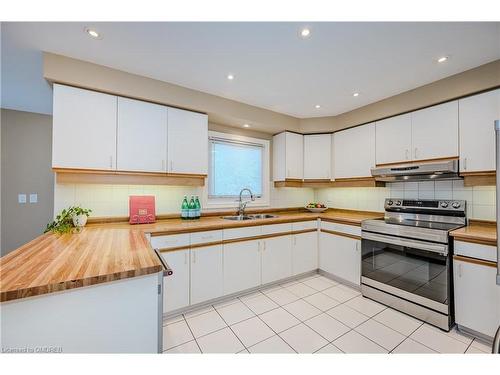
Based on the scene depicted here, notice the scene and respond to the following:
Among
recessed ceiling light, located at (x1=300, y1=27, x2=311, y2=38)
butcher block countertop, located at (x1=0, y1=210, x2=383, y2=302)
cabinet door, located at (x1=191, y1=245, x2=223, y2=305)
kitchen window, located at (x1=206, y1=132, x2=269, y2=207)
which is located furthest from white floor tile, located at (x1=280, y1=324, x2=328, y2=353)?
recessed ceiling light, located at (x1=300, y1=27, x2=311, y2=38)

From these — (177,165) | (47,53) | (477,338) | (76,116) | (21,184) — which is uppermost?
(47,53)

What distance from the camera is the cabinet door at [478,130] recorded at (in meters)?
1.87

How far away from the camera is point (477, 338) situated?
173cm

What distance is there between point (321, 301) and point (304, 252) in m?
0.68

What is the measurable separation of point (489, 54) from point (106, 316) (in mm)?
3192

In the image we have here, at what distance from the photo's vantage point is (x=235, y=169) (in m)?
3.15

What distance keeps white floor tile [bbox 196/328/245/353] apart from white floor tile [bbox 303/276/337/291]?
1302 millimetres

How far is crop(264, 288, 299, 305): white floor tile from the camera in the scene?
234cm

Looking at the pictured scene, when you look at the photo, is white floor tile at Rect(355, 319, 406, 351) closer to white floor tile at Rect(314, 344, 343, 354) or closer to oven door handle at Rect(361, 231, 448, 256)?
white floor tile at Rect(314, 344, 343, 354)

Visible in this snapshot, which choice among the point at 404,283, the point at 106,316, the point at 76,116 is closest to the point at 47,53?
the point at 76,116

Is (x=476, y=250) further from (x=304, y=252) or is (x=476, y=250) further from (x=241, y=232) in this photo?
(x=241, y=232)

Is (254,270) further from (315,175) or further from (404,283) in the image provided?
(315,175)

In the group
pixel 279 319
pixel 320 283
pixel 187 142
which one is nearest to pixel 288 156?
pixel 187 142

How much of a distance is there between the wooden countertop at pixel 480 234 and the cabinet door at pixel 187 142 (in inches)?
98.4
